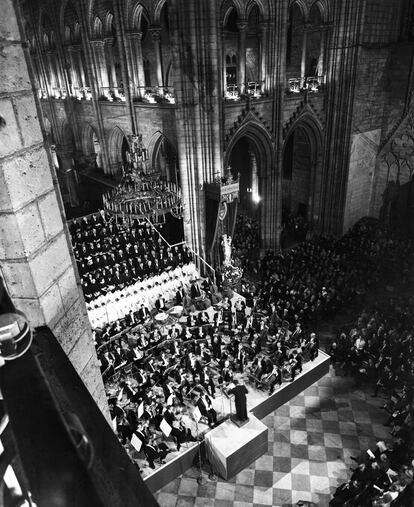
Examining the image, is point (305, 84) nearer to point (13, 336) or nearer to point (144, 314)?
point (144, 314)

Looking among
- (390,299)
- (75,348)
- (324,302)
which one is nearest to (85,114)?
(324,302)

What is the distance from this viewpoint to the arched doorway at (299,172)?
23828mm

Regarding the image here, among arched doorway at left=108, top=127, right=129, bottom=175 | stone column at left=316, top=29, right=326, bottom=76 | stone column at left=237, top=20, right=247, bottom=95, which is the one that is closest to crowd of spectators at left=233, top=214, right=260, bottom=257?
stone column at left=237, top=20, right=247, bottom=95

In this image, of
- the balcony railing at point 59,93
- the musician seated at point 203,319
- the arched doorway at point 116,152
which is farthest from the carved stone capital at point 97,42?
the musician seated at point 203,319

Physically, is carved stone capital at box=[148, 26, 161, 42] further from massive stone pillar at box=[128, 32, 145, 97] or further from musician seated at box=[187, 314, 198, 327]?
musician seated at box=[187, 314, 198, 327]

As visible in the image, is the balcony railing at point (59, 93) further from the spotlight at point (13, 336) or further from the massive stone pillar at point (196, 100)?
the spotlight at point (13, 336)

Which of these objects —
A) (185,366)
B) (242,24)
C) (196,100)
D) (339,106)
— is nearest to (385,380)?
(185,366)

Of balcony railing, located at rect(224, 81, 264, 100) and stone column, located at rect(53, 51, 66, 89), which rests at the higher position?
stone column, located at rect(53, 51, 66, 89)

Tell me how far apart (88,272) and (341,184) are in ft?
48.8

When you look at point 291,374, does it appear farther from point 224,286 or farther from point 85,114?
point 85,114

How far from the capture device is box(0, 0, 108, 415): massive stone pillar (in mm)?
2447

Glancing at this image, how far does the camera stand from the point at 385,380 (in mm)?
13117

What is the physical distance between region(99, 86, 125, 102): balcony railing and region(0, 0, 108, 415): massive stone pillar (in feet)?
74.0

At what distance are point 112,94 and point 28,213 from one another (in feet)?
79.5
